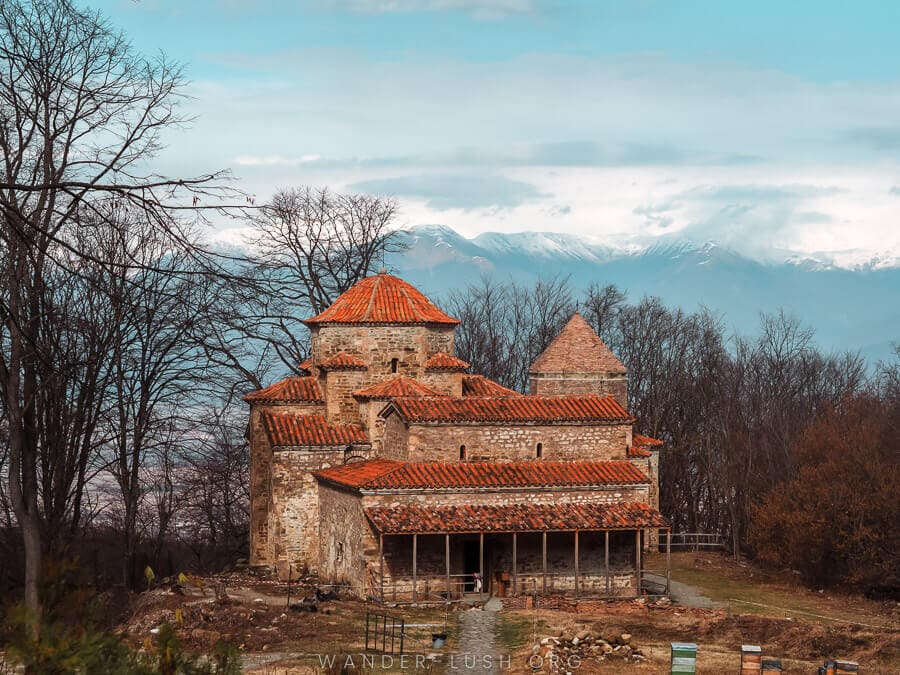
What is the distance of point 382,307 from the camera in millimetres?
33906

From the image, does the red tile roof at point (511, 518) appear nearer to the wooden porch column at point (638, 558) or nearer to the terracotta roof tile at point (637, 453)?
the wooden porch column at point (638, 558)

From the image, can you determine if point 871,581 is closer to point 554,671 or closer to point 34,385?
point 554,671

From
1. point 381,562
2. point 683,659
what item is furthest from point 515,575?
point 683,659

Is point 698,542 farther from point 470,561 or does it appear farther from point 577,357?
point 470,561

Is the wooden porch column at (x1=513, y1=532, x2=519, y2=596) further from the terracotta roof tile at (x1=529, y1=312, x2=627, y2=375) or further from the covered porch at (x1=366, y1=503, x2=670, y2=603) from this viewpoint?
the terracotta roof tile at (x1=529, y1=312, x2=627, y2=375)

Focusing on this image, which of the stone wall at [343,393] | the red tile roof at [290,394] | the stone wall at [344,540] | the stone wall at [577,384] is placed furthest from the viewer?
the stone wall at [577,384]

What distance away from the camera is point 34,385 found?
21.5 m

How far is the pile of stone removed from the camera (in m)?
21.4

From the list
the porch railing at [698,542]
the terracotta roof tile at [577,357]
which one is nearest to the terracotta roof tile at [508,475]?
the terracotta roof tile at [577,357]

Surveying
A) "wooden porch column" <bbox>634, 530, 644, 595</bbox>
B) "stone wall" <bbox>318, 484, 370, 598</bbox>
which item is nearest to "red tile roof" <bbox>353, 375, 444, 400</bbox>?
"stone wall" <bbox>318, 484, 370, 598</bbox>

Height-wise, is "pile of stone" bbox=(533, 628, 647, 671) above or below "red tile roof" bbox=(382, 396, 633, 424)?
below

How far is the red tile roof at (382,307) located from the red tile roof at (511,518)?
6786 millimetres

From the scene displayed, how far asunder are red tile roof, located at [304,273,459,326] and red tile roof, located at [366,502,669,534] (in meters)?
6.79

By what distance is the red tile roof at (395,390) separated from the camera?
32156 millimetres
